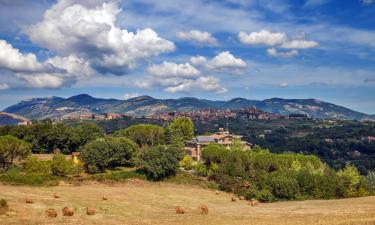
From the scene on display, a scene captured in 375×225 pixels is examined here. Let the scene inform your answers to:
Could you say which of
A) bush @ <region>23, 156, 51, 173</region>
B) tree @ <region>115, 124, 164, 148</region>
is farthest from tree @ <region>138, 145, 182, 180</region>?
tree @ <region>115, 124, 164, 148</region>

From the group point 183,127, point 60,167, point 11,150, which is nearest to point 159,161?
point 60,167

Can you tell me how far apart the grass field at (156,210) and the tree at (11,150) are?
2081 cm

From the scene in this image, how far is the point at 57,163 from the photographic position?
73812 millimetres

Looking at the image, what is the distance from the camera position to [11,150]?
3169 inches

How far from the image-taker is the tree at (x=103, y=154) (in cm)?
8106

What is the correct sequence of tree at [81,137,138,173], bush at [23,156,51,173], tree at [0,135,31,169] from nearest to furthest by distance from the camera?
1. bush at [23,156,51,173]
2. tree at [0,135,31,169]
3. tree at [81,137,138,173]

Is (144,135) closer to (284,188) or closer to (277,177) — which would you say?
(277,177)

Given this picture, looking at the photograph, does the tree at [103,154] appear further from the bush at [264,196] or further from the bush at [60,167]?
the bush at [264,196]

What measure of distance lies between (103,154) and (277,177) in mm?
36290

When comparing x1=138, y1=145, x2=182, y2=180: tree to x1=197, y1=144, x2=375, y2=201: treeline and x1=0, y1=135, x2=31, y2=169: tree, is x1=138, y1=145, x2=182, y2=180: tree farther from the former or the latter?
x1=0, y1=135, x2=31, y2=169: tree

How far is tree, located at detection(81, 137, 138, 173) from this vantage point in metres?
81.1

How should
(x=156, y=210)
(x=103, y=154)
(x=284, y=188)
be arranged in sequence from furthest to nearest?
(x=103, y=154)
(x=284, y=188)
(x=156, y=210)

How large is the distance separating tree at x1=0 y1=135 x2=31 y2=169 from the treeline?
39.3 meters

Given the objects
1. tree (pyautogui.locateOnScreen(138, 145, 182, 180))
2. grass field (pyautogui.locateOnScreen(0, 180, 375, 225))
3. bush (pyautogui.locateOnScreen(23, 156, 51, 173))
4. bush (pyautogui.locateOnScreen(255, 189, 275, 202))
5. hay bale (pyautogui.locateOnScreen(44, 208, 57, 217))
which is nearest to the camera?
grass field (pyautogui.locateOnScreen(0, 180, 375, 225))
